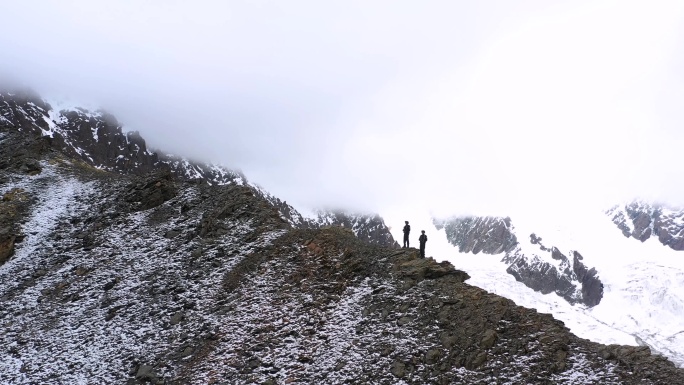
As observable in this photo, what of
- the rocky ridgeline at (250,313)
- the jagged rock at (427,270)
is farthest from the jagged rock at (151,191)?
the jagged rock at (427,270)

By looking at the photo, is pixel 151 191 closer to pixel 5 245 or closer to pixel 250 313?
pixel 5 245

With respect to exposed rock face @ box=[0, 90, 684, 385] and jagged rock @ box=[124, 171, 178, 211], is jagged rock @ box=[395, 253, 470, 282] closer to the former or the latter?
exposed rock face @ box=[0, 90, 684, 385]

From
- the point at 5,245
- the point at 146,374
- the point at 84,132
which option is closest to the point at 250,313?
the point at 146,374

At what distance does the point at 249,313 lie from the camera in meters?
23.7

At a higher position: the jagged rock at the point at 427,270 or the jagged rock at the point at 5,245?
the jagged rock at the point at 5,245

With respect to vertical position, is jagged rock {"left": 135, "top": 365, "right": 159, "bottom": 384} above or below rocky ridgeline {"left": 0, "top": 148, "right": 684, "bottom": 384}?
below

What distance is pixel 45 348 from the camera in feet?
74.9

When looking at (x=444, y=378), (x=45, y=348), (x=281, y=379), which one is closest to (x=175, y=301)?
(x=45, y=348)

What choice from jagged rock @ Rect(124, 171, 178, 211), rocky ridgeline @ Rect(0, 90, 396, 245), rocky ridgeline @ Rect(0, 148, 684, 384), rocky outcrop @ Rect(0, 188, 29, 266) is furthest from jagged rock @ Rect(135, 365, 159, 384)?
rocky ridgeline @ Rect(0, 90, 396, 245)

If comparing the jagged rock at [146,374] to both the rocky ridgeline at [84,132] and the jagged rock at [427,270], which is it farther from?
the rocky ridgeline at [84,132]

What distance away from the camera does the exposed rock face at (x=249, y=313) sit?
1964 centimetres

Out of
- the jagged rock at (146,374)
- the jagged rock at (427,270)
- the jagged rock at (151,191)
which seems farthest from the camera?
the jagged rock at (151,191)

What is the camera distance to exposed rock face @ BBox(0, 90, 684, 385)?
1964cm

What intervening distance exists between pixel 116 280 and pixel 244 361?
10258mm
